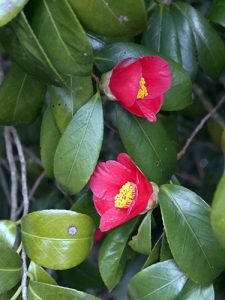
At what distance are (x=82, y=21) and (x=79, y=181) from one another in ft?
0.77

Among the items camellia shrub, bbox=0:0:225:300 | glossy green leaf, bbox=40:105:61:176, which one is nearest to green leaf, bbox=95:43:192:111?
camellia shrub, bbox=0:0:225:300

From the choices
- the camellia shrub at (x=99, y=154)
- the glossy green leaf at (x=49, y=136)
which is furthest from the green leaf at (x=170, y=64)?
the glossy green leaf at (x=49, y=136)

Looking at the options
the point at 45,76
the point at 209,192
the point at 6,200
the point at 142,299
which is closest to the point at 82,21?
the point at 45,76

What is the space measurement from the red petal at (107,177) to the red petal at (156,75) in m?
0.12

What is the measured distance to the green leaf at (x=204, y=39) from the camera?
3.57ft

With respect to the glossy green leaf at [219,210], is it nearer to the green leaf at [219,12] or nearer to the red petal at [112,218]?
the red petal at [112,218]

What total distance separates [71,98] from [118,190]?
0.52ft

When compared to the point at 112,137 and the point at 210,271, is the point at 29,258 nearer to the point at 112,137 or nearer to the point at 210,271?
the point at 210,271

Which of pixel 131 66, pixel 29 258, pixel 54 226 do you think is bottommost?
pixel 29 258

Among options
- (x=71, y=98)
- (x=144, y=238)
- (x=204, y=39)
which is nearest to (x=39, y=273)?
(x=144, y=238)

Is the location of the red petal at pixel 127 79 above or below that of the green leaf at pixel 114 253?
above

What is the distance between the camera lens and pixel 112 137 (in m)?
1.68

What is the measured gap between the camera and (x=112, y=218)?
3.05ft

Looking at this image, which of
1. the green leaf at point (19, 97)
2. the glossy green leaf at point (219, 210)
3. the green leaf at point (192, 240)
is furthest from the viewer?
the green leaf at point (19, 97)
